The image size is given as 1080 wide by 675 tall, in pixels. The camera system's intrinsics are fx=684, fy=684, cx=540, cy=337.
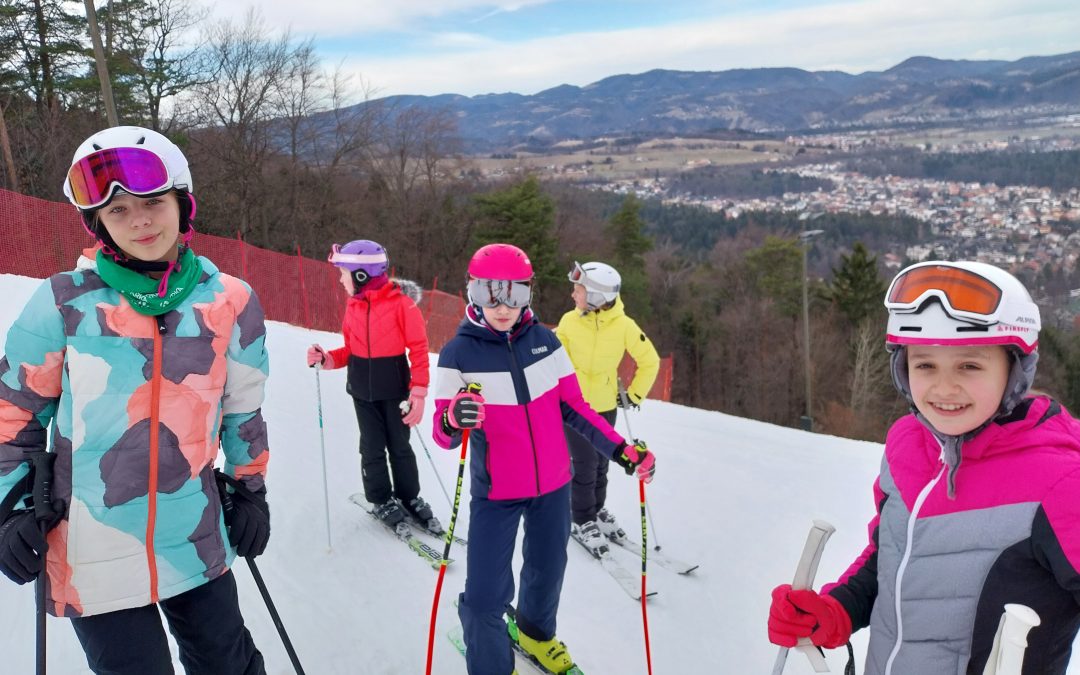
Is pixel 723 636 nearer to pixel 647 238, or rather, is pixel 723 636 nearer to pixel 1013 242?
pixel 647 238

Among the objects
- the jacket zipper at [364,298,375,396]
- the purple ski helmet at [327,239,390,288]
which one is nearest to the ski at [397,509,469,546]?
the jacket zipper at [364,298,375,396]

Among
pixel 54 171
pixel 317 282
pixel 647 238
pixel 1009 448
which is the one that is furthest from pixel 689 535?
pixel 647 238

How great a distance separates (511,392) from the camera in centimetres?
298

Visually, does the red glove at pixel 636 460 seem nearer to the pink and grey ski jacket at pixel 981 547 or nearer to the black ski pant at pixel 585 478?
the pink and grey ski jacket at pixel 981 547

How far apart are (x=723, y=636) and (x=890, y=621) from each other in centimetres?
215

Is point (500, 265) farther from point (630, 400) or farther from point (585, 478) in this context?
point (630, 400)

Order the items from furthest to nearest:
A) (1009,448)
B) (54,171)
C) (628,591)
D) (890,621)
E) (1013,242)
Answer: (1013,242)
(54,171)
(628,591)
(890,621)
(1009,448)

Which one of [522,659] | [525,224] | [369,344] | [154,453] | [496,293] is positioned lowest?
[522,659]

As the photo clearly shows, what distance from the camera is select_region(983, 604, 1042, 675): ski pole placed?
1.31 metres

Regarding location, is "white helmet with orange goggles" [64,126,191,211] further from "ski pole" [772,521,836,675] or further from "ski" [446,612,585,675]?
"ski" [446,612,585,675]

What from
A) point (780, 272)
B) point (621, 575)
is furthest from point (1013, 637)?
point (780, 272)

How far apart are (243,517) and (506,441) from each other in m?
1.11

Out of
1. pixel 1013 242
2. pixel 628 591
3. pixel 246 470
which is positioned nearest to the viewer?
pixel 246 470

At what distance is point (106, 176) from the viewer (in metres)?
1.94
